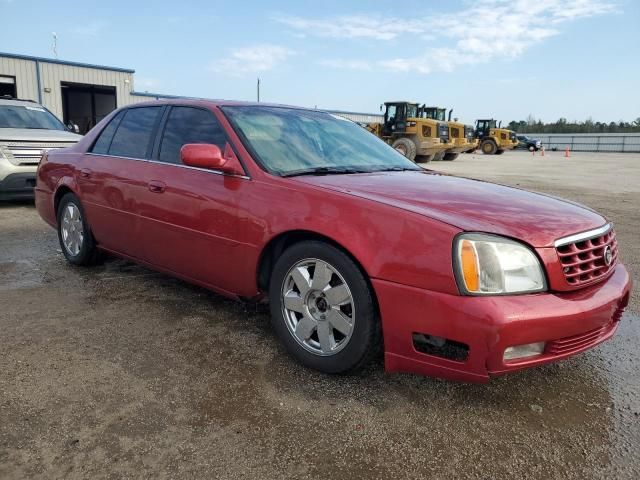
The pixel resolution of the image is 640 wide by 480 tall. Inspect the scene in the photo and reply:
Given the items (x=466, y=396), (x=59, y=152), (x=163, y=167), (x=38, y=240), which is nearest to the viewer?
(x=466, y=396)

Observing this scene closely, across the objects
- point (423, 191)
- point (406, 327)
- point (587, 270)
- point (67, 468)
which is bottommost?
point (67, 468)

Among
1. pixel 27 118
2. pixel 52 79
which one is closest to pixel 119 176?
pixel 27 118

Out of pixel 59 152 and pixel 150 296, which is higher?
pixel 59 152

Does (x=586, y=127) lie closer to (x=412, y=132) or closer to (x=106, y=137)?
(x=412, y=132)

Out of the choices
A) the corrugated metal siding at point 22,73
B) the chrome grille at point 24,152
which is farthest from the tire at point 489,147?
the chrome grille at point 24,152

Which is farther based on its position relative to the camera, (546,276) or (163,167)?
(163,167)

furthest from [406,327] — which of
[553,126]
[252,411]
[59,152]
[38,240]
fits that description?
[553,126]

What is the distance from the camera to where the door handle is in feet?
11.4

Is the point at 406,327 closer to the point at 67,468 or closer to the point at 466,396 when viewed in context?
the point at 466,396

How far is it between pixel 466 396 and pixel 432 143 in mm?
20462

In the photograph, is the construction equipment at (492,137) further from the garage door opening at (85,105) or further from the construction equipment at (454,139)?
the garage door opening at (85,105)

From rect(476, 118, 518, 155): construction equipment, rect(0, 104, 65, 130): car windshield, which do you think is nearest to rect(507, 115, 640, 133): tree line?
rect(476, 118, 518, 155): construction equipment

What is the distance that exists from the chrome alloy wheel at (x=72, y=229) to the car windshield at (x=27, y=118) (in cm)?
505

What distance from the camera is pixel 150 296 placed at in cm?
388
